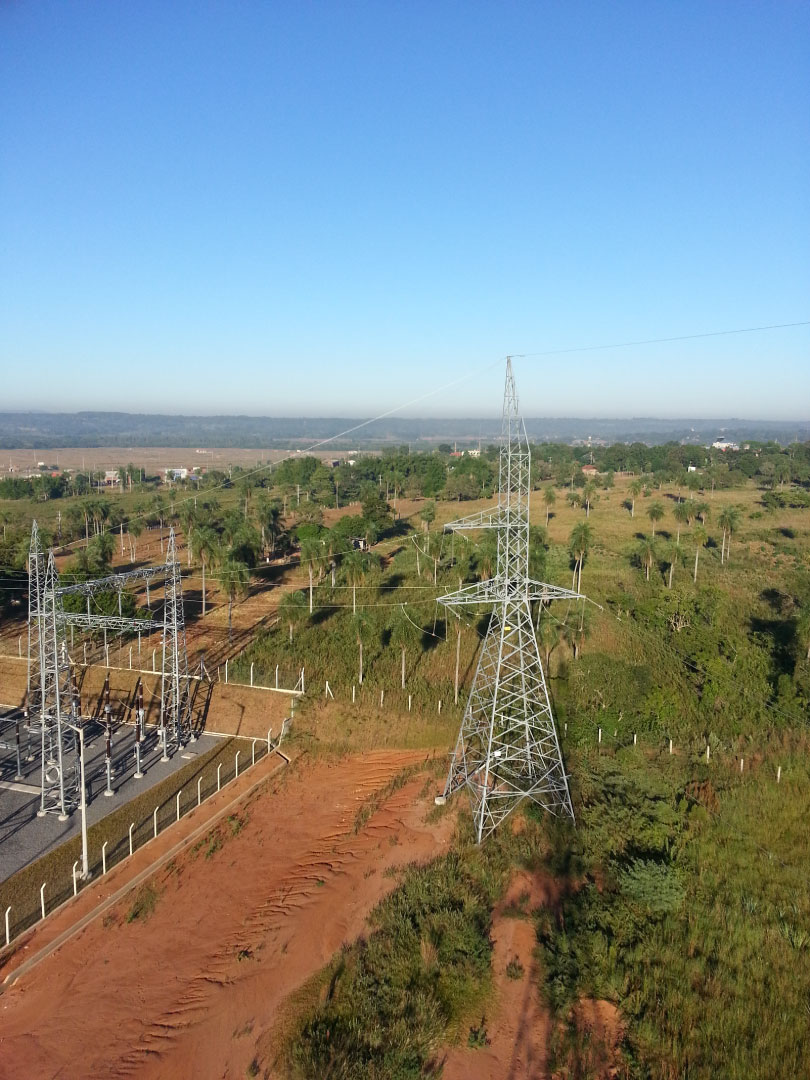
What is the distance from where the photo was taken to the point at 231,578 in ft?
118

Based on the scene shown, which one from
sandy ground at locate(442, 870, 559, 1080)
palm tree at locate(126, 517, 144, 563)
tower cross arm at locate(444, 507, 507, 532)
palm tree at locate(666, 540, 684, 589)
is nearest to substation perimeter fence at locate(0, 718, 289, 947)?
sandy ground at locate(442, 870, 559, 1080)

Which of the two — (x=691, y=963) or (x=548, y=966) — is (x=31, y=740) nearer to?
(x=548, y=966)

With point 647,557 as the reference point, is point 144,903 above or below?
below

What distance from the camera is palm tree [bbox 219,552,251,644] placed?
35.6 meters

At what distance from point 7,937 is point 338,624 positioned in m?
19.3

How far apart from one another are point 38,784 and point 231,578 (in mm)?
15335

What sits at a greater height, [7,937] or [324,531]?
[324,531]

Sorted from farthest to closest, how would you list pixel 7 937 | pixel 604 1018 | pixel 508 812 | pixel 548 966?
pixel 508 812
pixel 7 937
pixel 548 966
pixel 604 1018

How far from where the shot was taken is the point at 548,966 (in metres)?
13.7

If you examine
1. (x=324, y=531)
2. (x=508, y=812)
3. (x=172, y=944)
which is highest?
(x=324, y=531)

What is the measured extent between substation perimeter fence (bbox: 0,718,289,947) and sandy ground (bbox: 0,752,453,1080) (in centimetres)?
58

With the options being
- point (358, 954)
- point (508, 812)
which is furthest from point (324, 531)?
point (358, 954)

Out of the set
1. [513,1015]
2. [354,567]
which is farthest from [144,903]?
[354,567]

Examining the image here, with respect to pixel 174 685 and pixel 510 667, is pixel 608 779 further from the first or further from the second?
pixel 174 685
